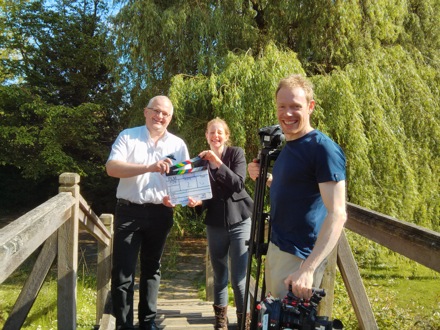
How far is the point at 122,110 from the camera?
44.8 feet

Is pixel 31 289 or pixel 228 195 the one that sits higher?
pixel 228 195

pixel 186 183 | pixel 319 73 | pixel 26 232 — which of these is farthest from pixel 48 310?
pixel 319 73

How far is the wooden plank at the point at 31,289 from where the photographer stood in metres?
2.53

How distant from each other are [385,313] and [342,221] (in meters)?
3.38

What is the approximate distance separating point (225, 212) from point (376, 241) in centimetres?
111

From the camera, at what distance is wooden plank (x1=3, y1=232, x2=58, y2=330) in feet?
8.29

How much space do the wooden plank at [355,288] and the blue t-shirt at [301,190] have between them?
0.78 metres

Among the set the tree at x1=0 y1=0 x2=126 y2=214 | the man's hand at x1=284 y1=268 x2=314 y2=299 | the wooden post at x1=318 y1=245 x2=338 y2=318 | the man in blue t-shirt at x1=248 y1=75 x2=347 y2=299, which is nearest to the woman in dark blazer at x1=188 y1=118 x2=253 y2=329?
the wooden post at x1=318 y1=245 x2=338 y2=318

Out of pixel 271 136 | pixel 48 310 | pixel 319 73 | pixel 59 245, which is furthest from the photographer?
pixel 319 73

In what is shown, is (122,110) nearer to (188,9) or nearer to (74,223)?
(188,9)

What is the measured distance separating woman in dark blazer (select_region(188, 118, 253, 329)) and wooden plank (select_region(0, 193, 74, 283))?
928 millimetres

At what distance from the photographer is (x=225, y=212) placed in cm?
313

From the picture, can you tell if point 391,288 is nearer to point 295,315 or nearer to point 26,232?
point 295,315

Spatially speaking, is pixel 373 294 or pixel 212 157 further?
pixel 373 294
